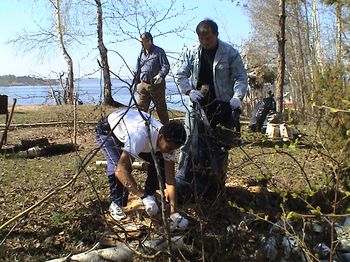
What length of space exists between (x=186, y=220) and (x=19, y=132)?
23.4 ft

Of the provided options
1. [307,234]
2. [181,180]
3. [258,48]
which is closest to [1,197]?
[181,180]

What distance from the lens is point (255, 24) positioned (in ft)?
113

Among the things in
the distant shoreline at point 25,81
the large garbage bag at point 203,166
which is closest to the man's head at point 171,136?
the large garbage bag at point 203,166

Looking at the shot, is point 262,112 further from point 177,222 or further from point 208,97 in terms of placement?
point 177,222

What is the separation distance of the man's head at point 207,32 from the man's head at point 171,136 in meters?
1.01

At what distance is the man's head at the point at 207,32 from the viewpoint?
14.6 ft

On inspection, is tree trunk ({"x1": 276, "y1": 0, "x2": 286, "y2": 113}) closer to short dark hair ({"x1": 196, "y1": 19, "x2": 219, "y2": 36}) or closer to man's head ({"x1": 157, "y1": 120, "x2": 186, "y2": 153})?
short dark hair ({"x1": 196, "y1": 19, "x2": 219, "y2": 36})

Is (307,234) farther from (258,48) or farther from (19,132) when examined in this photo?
(258,48)

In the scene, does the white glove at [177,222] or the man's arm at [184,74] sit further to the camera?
the man's arm at [184,74]

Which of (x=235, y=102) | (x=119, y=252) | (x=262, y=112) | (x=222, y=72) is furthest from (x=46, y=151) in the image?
(x=262, y=112)

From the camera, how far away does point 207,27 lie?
14.5ft

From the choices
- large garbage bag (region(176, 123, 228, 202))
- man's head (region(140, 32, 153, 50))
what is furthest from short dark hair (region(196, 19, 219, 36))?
large garbage bag (region(176, 123, 228, 202))

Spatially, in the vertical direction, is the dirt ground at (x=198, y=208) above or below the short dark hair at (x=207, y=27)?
below

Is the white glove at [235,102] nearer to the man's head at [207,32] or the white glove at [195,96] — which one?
the white glove at [195,96]
